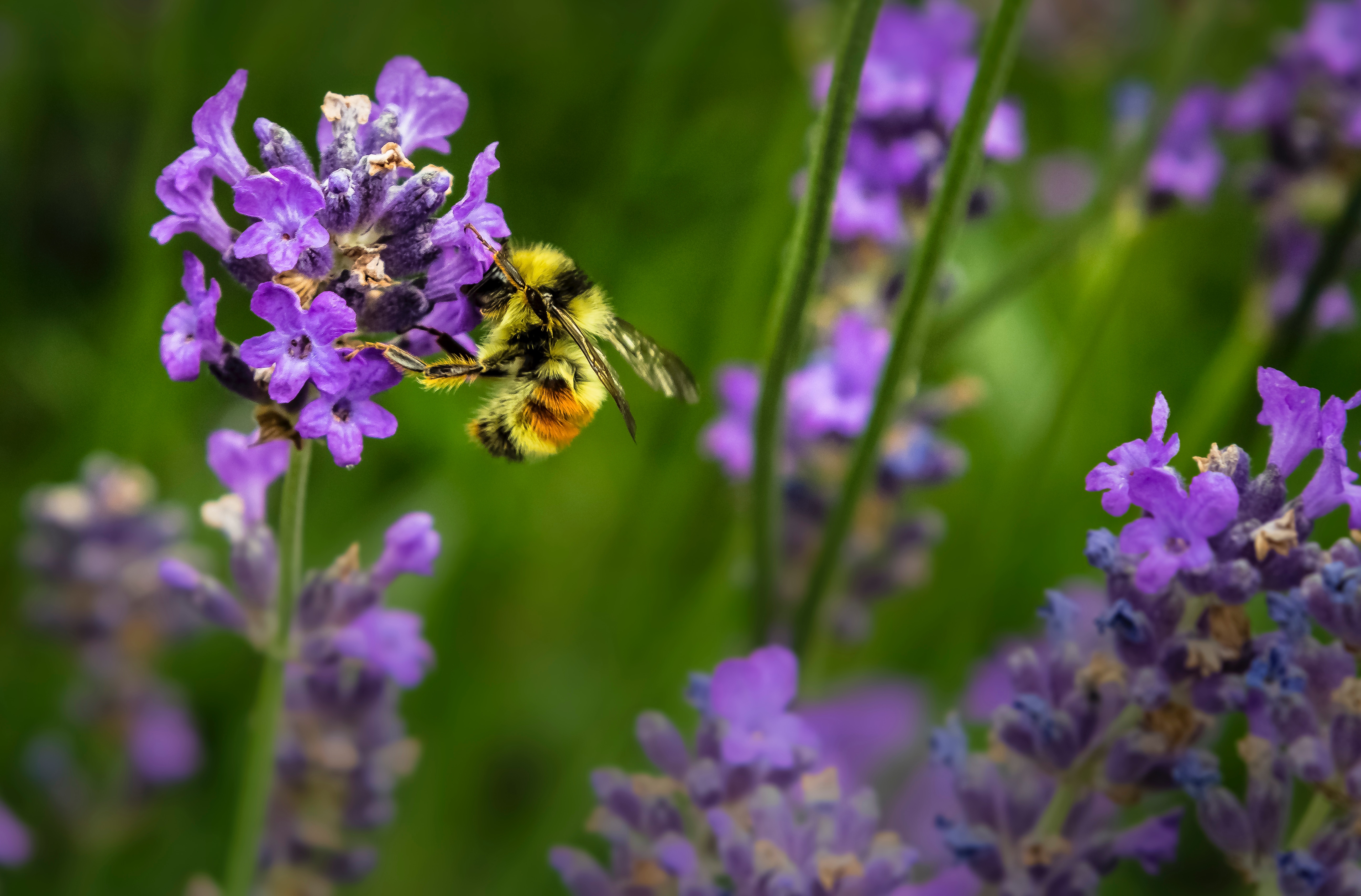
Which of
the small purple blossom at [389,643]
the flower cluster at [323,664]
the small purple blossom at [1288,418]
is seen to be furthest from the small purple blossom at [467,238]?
the small purple blossom at [1288,418]

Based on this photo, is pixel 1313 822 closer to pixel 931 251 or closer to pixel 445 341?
pixel 931 251

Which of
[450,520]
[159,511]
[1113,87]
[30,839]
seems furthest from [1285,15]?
[30,839]

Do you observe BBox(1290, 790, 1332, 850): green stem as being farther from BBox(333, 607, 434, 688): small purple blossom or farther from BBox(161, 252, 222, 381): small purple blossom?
BBox(161, 252, 222, 381): small purple blossom

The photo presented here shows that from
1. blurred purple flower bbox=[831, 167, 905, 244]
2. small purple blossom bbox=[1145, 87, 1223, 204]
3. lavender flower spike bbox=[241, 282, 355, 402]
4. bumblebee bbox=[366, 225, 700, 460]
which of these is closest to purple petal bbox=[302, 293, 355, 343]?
lavender flower spike bbox=[241, 282, 355, 402]

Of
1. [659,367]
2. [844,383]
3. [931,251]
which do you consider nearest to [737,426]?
[844,383]

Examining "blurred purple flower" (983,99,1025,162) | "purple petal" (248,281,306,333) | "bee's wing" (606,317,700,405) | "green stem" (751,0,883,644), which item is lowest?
"purple petal" (248,281,306,333)

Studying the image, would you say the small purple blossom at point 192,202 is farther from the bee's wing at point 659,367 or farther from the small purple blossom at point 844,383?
the small purple blossom at point 844,383

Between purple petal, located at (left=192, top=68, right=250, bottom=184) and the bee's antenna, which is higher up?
the bee's antenna

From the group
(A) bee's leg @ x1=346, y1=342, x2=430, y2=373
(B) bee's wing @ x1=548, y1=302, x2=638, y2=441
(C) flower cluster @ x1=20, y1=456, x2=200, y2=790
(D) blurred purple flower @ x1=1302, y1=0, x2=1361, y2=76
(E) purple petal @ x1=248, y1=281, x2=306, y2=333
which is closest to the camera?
(E) purple petal @ x1=248, y1=281, x2=306, y2=333

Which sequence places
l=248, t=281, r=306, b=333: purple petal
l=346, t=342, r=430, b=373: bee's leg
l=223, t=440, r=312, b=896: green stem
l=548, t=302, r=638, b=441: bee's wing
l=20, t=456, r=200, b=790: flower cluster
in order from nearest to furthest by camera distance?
l=248, t=281, r=306, b=333: purple petal, l=346, t=342, r=430, b=373: bee's leg, l=223, t=440, r=312, b=896: green stem, l=548, t=302, r=638, b=441: bee's wing, l=20, t=456, r=200, b=790: flower cluster
